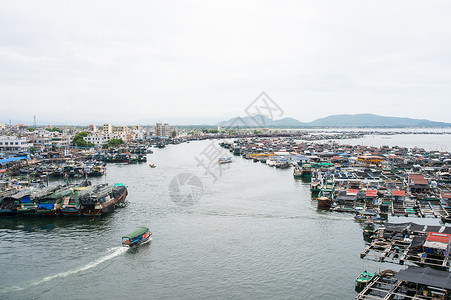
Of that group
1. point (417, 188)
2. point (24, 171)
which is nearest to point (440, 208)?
point (417, 188)

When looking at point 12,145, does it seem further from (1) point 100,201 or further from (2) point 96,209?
(2) point 96,209

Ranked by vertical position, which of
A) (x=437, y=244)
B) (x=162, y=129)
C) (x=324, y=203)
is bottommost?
(x=324, y=203)

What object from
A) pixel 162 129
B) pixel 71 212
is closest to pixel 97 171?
pixel 71 212

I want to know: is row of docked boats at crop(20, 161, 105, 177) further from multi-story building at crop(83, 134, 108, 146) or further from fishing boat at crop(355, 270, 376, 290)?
fishing boat at crop(355, 270, 376, 290)

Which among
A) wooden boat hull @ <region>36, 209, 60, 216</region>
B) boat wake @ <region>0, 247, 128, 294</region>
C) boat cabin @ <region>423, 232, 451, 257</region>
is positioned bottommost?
boat wake @ <region>0, 247, 128, 294</region>

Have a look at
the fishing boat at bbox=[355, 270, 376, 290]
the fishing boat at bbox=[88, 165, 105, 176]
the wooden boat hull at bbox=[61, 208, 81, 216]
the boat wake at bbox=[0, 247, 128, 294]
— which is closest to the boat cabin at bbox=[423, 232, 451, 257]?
the fishing boat at bbox=[355, 270, 376, 290]

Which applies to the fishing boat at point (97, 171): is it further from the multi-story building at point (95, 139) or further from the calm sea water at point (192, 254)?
the multi-story building at point (95, 139)
